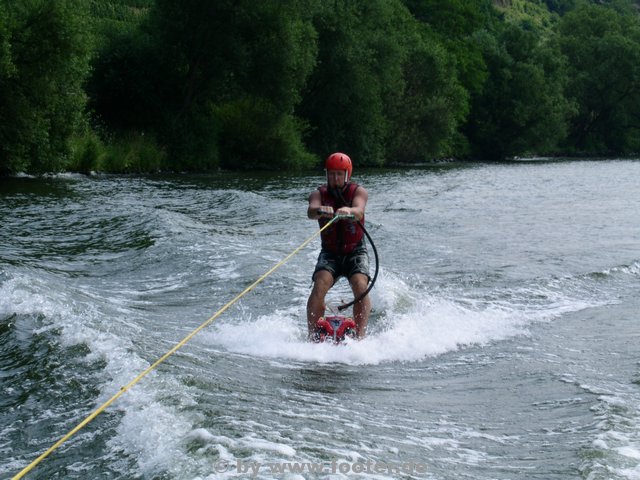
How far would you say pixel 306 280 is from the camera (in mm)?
12938

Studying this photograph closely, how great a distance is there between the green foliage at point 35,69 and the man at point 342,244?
18154 millimetres

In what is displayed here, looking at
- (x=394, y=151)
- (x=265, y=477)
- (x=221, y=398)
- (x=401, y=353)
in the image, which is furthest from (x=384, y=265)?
(x=394, y=151)

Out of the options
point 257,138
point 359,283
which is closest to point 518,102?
point 257,138

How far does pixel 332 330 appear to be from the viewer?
8852mm

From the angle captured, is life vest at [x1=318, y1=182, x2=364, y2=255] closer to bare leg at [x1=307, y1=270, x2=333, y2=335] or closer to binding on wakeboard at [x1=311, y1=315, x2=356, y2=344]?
bare leg at [x1=307, y1=270, x2=333, y2=335]

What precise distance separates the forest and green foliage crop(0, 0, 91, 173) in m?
0.04

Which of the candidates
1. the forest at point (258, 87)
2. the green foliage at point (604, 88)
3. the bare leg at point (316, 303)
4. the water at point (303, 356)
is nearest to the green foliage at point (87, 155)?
the forest at point (258, 87)

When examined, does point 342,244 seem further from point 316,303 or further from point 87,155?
point 87,155

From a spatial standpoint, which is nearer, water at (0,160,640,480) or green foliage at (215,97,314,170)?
water at (0,160,640,480)

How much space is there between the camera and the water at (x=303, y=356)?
17.9 ft

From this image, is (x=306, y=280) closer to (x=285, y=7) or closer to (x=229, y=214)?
(x=229, y=214)

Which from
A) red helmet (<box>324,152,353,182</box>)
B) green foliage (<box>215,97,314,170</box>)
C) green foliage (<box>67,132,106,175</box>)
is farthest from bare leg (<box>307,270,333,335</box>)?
green foliage (<box>215,97,314,170</box>)

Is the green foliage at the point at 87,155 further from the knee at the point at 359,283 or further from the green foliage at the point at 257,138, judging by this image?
the knee at the point at 359,283

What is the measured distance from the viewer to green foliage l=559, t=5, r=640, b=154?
7700cm
